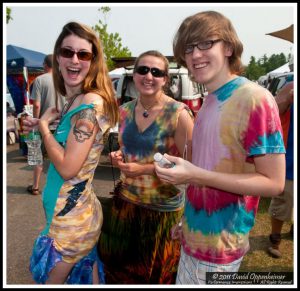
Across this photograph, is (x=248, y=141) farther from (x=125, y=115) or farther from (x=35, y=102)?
(x=35, y=102)

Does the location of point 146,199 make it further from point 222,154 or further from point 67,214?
point 222,154

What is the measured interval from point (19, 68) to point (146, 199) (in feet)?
28.0

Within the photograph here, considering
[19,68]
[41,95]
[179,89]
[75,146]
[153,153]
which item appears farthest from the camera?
[19,68]

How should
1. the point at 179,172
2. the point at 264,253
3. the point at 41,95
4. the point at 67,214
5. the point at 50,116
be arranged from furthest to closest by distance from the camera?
1. the point at 41,95
2. the point at 264,253
3. the point at 50,116
4. the point at 67,214
5. the point at 179,172

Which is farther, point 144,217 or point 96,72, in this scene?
point 144,217

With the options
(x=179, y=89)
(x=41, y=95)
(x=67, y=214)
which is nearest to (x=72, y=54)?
(x=67, y=214)

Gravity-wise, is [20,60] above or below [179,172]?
above

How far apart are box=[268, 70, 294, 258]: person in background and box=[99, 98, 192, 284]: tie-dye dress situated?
4.47 feet

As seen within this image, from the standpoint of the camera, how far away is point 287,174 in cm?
321

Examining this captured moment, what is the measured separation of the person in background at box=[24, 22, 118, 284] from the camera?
5.30 ft

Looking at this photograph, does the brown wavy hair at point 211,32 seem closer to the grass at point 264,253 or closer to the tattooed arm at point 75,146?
the tattooed arm at point 75,146

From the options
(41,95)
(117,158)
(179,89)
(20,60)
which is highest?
(20,60)

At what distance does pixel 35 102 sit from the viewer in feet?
17.1

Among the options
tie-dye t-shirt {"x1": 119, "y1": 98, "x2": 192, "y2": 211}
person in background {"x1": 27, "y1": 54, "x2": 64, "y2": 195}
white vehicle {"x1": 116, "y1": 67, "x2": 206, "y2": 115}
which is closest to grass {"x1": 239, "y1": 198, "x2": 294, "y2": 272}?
tie-dye t-shirt {"x1": 119, "y1": 98, "x2": 192, "y2": 211}
